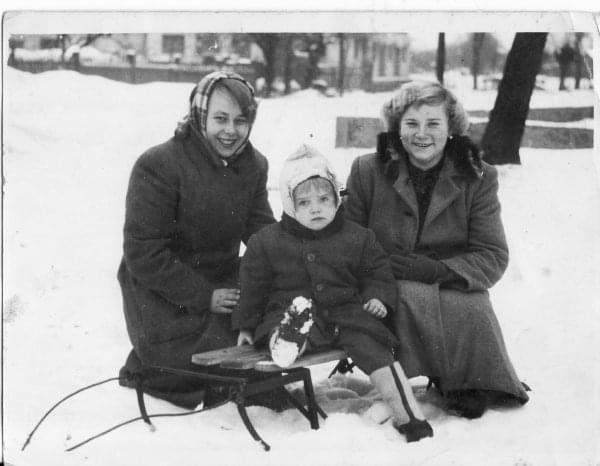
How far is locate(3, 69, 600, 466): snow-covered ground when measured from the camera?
317cm

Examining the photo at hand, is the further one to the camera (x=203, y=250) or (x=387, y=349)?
(x=203, y=250)

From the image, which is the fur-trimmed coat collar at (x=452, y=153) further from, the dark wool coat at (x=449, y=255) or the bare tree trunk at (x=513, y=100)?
the bare tree trunk at (x=513, y=100)

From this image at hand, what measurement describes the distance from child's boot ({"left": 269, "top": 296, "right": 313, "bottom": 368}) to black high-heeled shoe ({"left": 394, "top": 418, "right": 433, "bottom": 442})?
538mm

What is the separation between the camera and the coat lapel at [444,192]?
3.10m

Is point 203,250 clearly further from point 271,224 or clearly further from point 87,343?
point 87,343

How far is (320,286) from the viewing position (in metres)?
2.90

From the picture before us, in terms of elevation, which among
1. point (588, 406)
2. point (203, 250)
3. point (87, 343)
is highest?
point (203, 250)

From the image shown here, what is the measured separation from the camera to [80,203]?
3262 mm

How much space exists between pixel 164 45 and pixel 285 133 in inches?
27.4

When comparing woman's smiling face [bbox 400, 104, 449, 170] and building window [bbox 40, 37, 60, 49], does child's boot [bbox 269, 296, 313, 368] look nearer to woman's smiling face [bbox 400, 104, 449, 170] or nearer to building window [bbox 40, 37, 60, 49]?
woman's smiling face [bbox 400, 104, 449, 170]

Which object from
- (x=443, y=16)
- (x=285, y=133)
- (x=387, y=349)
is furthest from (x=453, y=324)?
(x=443, y=16)

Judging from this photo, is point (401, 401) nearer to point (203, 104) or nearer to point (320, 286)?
point (320, 286)

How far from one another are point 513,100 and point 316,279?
130 centimetres

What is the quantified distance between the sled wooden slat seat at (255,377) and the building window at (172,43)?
4.56 feet
